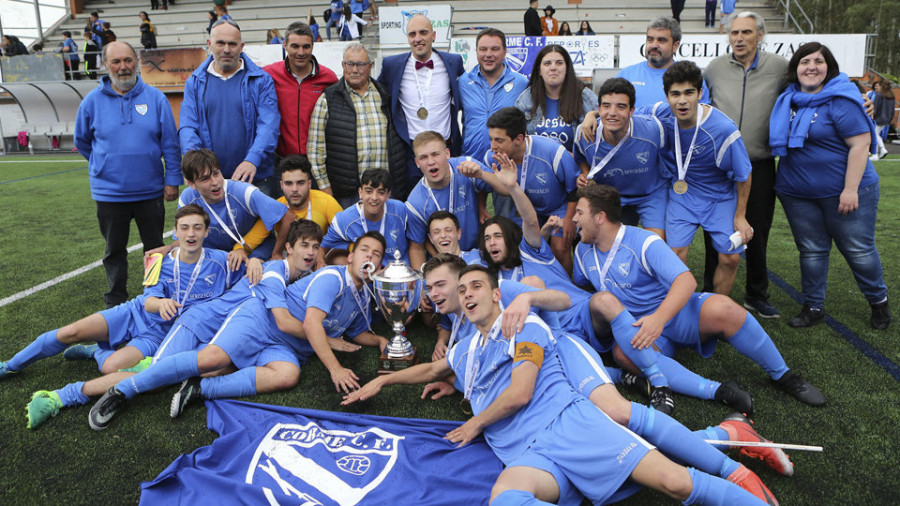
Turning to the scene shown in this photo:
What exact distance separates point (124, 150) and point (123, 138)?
0.09 metres

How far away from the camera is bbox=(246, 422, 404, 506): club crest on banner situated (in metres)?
2.50

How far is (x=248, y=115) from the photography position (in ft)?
15.5

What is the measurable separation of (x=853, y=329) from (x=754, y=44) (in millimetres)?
2052

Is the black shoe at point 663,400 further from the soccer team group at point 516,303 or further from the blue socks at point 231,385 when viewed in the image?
the blue socks at point 231,385

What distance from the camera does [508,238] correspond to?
3.80 metres

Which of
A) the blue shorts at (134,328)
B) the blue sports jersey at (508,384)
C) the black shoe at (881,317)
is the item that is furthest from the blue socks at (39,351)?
the black shoe at (881,317)

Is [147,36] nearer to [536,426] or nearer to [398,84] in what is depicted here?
[398,84]

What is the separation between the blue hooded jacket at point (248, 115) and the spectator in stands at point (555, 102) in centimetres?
195

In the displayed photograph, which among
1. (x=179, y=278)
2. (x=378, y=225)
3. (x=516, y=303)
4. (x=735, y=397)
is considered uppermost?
(x=378, y=225)

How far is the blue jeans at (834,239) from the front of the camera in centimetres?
404

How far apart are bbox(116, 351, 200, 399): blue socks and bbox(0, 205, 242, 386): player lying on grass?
453 millimetres

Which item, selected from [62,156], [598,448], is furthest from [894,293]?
[62,156]

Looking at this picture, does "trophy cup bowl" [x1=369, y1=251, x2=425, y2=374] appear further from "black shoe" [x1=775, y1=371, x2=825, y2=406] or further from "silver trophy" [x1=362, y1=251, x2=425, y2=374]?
"black shoe" [x1=775, y1=371, x2=825, y2=406]

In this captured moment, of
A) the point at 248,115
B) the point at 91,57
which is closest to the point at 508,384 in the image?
the point at 248,115
